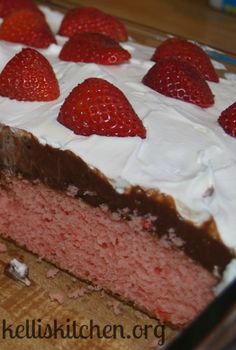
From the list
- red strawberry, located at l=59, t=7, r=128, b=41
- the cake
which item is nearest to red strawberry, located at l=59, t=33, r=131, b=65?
the cake

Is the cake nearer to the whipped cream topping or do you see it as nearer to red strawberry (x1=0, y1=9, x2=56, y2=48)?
the whipped cream topping

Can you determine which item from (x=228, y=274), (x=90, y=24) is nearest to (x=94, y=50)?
(x=90, y=24)

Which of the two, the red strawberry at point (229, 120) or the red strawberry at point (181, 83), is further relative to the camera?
the red strawberry at point (181, 83)

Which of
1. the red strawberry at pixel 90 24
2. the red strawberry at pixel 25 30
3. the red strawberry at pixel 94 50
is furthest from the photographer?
the red strawberry at pixel 90 24

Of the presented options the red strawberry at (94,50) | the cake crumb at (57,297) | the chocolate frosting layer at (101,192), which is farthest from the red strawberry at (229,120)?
the cake crumb at (57,297)

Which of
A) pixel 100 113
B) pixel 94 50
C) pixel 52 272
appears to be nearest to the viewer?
pixel 100 113

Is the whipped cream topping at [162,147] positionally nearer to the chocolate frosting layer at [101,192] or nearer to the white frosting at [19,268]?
the chocolate frosting layer at [101,192]

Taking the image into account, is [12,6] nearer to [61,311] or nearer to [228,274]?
[61,311]
